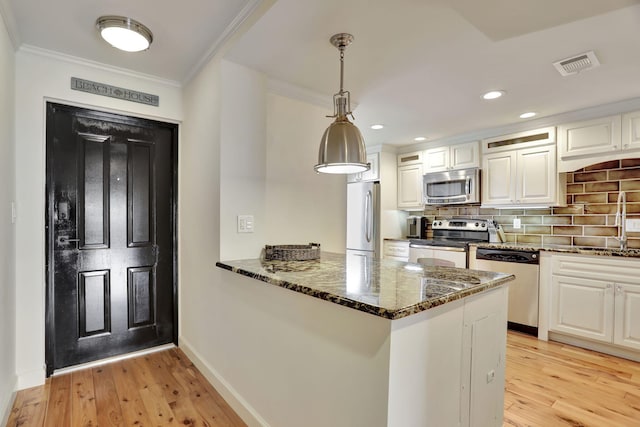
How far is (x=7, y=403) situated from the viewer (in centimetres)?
190

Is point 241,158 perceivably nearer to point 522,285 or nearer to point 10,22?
point 10,22

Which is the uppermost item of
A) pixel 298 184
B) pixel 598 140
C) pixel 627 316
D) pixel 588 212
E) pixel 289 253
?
pixel 598 140

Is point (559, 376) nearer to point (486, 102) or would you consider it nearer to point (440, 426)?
point (440, 426)

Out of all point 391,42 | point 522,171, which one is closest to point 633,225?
point 522,171

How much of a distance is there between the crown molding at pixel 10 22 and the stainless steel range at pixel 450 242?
402cm

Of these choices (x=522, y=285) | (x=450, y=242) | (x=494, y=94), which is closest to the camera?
(x=494, y=94)

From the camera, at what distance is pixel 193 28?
2.00m

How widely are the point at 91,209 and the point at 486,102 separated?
355 cm

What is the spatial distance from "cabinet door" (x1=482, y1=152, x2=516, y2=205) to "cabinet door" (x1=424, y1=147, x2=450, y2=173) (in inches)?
19.7

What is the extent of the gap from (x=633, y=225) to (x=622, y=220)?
177mm

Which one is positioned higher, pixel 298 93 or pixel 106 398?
pixel 298 93

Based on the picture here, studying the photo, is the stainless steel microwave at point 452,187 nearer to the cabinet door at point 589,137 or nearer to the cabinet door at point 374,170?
the cabinet door at point 374,170

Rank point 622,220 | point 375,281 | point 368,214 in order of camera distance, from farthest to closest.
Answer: point 368,214 < point 622,220 < point 375,281

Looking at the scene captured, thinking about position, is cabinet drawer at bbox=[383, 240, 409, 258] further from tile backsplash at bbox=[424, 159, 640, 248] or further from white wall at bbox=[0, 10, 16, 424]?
white wall at bbox=[0, 10, 16, 424]
